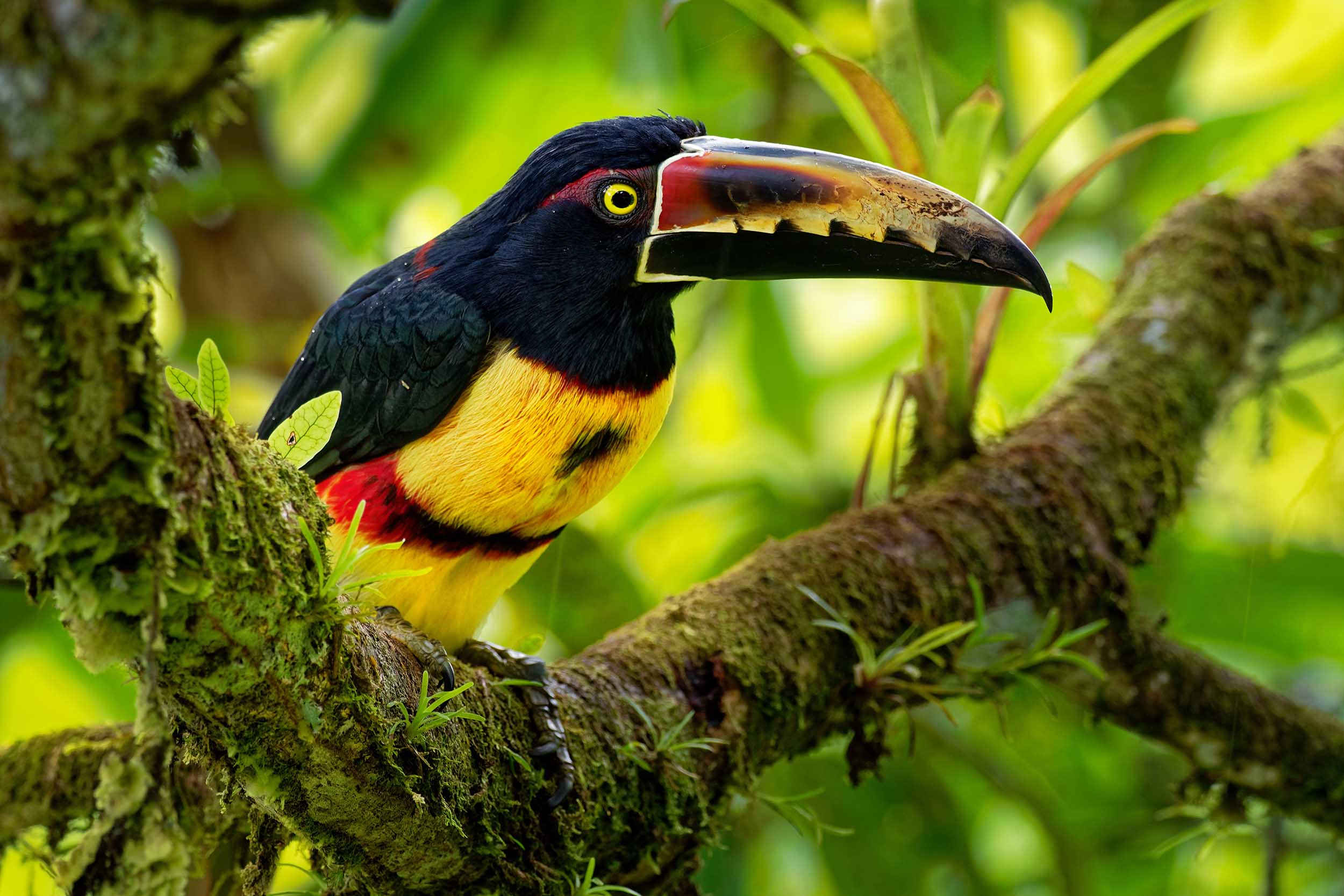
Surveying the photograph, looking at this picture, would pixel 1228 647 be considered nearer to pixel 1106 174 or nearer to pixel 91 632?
pixel 1106 174

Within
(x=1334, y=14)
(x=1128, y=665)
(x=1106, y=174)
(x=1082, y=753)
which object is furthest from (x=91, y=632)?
(x=1334, y=14)

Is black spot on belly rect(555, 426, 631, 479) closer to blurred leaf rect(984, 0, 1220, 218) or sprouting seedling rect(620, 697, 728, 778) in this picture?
sprouting seedling rect(620, 697, 728, 778)

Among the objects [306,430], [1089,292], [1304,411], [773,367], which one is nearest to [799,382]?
[773,367]

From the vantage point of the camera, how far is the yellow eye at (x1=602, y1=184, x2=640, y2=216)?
2.19 metres

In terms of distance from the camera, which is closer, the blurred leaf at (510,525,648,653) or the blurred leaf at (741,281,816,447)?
the blurred leaf at (510,525,648,653)

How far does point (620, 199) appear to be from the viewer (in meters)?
2.20

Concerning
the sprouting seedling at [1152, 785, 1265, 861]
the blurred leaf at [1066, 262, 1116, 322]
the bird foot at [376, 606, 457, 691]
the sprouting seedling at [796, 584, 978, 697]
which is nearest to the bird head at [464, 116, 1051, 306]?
the sprouting seedling at [796, 584, 978, 697]

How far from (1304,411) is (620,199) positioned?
6.59 ft

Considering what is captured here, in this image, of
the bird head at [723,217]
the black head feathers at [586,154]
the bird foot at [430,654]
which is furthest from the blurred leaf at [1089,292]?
the bird foot at [430,654]

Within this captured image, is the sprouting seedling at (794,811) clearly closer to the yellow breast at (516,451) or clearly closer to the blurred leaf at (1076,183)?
the yellow breast at (516,451)

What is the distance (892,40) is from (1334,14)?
3.27 metres

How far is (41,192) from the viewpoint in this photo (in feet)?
3.10

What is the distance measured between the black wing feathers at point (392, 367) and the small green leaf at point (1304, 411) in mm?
2204

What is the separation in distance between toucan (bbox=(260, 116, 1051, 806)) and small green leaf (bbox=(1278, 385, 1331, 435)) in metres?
1.52
